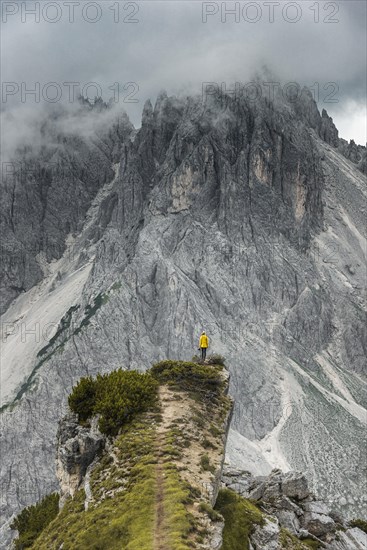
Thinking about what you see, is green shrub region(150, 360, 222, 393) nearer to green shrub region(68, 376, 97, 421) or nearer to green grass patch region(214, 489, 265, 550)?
green shrub region(68, 376, 97, 421)

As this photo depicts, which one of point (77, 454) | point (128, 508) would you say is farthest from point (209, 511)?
point (77, 454)

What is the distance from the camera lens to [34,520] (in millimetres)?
35625

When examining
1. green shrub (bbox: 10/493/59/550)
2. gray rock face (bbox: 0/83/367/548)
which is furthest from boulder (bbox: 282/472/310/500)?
gray rock face (bbox: 0/83/367/548)

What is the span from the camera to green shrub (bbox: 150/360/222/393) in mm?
31516

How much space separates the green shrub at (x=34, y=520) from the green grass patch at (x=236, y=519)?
38.9 ft

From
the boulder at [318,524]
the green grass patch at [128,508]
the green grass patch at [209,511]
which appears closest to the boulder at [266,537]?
the green grass patch at [209,511]

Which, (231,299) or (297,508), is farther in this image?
(231,299)

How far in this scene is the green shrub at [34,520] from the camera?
31.5 meters

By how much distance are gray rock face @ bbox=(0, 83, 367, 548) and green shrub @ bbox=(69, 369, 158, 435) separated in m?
61.2

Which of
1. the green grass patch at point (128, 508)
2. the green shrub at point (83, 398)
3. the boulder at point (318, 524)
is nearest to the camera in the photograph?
the green grass patch at point (128, 508)

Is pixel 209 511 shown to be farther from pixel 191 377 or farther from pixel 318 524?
pixel 318 524

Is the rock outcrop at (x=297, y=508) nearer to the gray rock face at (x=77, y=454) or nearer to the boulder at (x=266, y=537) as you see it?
the boulder at (x=266, y=537)

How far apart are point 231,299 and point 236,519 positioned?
107285 mm

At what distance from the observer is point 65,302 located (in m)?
154
